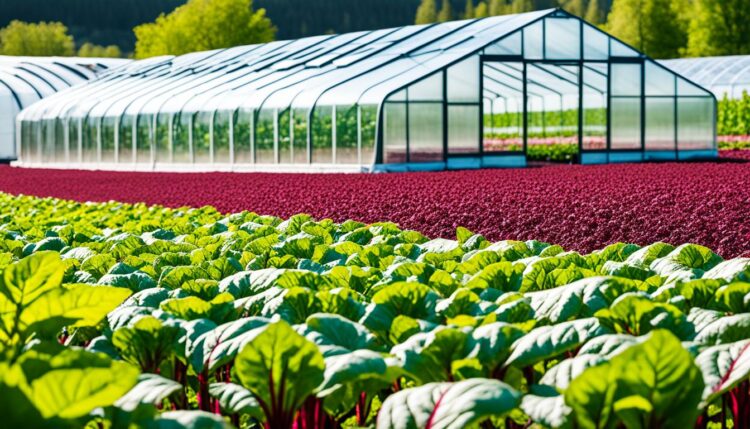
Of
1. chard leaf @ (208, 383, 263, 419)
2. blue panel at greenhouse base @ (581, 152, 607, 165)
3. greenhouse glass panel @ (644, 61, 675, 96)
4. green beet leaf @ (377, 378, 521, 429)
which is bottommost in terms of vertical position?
chard leaf @ (208, 383, 263, 419)

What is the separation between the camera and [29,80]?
43.4 m

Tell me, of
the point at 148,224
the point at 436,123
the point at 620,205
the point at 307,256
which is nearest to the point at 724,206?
the point at 620,205

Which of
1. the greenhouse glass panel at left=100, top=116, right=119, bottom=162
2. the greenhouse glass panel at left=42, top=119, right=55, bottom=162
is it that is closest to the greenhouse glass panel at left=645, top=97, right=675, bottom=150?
the greenhouse glass panel at left=100, top=116, right=119, bottom=162

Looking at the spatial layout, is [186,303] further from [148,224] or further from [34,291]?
[148,224]

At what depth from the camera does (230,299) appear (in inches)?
146

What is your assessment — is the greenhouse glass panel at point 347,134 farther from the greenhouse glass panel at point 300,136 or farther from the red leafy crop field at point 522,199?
the red leafy crop field at point 522,199

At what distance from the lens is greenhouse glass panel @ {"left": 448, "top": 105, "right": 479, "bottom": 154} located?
24.8m

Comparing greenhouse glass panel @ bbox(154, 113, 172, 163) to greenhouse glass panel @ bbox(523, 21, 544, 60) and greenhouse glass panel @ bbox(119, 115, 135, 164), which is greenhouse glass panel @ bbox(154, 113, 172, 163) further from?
greenhouse glass panel @ bbox(523, 21, 544, 60)

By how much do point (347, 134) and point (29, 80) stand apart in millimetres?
23396

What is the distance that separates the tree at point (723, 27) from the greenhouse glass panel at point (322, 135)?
4971 cm

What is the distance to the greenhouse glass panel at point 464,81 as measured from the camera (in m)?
24.8

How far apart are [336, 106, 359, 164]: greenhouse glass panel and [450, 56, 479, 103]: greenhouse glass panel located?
2290mm

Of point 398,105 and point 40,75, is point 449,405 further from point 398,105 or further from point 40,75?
point 40,75

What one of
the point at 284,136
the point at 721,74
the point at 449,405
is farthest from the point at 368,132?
the point at 721,74
